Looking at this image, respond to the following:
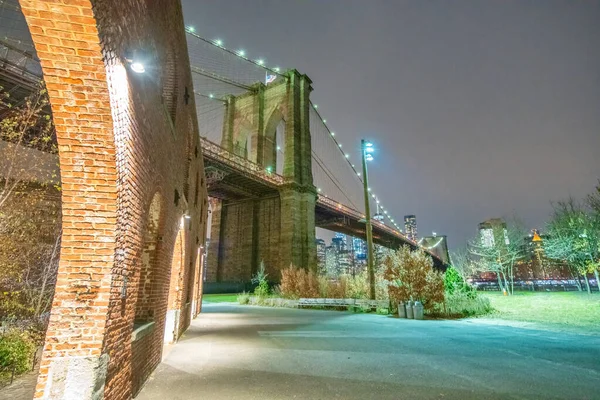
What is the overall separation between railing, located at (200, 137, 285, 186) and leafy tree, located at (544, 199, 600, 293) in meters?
20.9

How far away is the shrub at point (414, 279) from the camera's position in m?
11.6

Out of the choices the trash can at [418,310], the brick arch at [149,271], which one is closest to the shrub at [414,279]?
the trash can at [418,310]

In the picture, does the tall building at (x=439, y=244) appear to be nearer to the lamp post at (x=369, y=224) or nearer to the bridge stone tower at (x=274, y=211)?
the bridge stone tower at (x=274, y=211)

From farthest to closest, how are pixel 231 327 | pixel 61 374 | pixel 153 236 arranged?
pixel 231 327
pixel 153 236
pixel 61 374

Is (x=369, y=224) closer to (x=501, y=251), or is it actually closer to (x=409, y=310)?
(x=409, y=310)

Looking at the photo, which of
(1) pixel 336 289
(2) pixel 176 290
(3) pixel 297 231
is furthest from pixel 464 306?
(3) pixel 297 231

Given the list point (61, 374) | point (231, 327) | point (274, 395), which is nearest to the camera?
point (61, 374)

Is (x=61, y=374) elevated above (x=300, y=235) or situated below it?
below

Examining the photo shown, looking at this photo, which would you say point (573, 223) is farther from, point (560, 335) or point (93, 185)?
point (93, 185)

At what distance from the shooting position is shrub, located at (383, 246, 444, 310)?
11555 millimetres

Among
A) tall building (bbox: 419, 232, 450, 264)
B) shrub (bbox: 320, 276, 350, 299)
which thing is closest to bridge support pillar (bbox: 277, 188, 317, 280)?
shrub (bbox: 320, 276, 350, 299)

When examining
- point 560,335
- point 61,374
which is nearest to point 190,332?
point 61,374

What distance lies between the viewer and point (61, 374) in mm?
2705

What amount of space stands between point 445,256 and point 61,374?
78.2m
